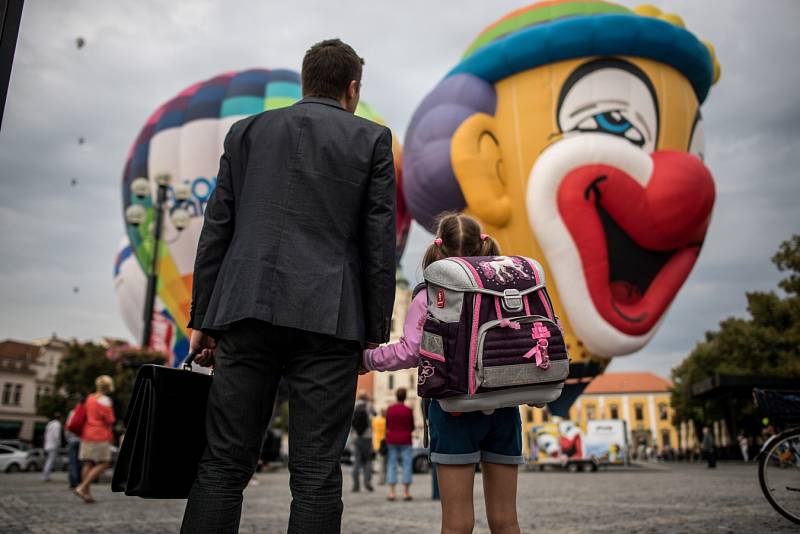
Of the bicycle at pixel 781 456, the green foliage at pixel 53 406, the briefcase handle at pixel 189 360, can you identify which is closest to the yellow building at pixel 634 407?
the green foliage at pixel 53 406

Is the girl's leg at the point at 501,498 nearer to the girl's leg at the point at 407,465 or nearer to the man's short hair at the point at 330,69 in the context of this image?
the man's short hair at the point at 330,69

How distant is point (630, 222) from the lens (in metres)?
12.9

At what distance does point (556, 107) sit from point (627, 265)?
3.41m

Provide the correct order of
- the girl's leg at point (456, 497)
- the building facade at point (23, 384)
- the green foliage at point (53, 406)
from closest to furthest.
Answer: the girl's leg at point (456, 497)
the green foliage at point (53, 406)
the building facade at point (23, 384)

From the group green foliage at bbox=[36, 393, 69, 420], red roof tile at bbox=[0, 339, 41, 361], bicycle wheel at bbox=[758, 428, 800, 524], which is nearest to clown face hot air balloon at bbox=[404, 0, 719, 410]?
bicycle wheel at bbox=[758, 428, 800, 524]

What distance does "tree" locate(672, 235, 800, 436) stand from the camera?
26.6 meters

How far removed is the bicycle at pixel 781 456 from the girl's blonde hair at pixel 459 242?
3491 millimetres

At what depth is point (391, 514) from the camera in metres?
6.50

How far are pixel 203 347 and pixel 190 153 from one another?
663 inches

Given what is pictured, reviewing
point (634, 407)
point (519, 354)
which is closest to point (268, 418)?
point (519, 354)

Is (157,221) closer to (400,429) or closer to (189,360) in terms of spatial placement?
(400,429)

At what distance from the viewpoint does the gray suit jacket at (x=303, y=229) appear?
2.29 meters

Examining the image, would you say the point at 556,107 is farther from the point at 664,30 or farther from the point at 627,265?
the point at 627,265

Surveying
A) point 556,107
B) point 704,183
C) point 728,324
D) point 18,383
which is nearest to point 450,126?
point 556,107
